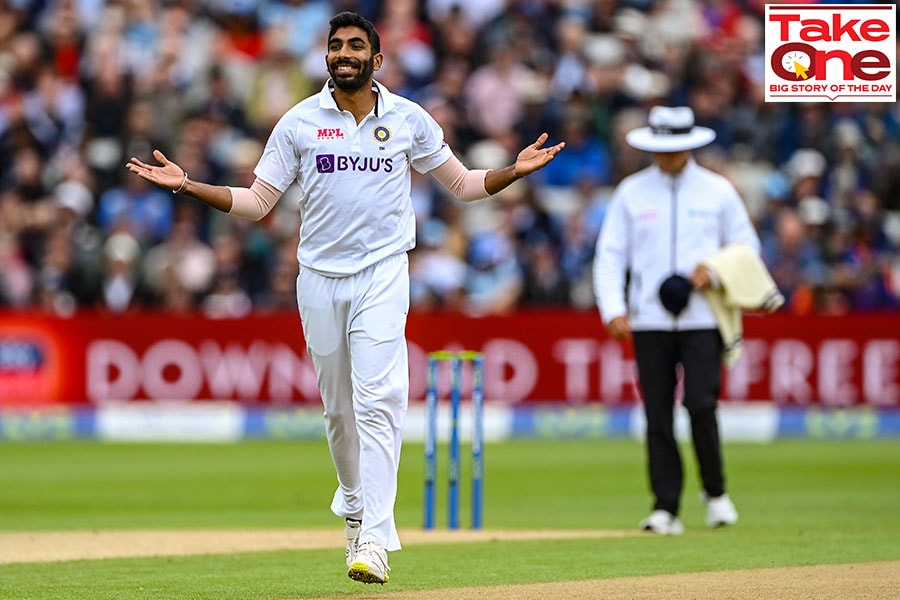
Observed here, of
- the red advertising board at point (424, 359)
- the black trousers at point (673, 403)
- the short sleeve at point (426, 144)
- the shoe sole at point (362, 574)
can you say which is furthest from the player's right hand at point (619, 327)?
the red advertising board at point (424, 359)

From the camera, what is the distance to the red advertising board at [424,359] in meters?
19.6

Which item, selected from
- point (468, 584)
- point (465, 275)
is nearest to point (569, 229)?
point (465, 275)

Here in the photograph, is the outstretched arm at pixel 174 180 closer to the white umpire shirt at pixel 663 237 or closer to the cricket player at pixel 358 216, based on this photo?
the cricket player at pixel 358 216

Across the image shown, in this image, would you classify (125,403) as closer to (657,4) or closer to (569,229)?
(569,229)

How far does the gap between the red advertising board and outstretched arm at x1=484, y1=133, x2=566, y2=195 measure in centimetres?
1137

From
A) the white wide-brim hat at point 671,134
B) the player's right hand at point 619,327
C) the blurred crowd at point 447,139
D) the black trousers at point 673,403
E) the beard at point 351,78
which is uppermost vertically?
the blurred crowd at point 447,139

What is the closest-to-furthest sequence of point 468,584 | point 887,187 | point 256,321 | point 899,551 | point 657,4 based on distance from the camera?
1. point 468,584
2. point 899,551
3. point 256,321
4. point 887,187
5. point 657,4

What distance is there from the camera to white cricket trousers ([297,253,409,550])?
314 inches

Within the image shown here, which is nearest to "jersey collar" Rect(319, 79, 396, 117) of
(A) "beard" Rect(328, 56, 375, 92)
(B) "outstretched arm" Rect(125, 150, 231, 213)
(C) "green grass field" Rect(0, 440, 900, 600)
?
(A) "beard" Rect(328, 56, 375, 92)

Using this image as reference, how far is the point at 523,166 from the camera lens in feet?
26.5

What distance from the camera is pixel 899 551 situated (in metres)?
9.68

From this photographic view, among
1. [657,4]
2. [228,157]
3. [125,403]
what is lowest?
[125,403]

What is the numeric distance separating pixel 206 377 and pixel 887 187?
8043mm

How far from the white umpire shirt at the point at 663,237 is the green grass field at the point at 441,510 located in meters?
1.38
